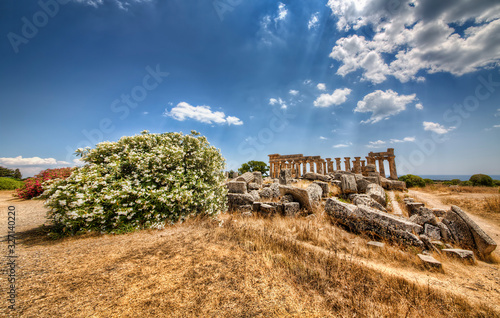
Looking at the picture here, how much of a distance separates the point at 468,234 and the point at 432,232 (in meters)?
0.81

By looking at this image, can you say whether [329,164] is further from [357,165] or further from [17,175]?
[17,175]

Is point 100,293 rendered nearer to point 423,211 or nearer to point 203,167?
point 203,167

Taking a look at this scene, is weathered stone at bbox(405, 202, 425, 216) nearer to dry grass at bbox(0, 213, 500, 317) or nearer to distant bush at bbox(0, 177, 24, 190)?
dry grass at bbox(0, 213, 500, 317)

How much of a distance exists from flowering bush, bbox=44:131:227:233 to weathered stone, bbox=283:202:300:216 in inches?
104

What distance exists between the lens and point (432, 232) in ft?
20.7

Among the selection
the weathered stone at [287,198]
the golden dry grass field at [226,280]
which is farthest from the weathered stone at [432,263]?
the weathered stone at [287,198]

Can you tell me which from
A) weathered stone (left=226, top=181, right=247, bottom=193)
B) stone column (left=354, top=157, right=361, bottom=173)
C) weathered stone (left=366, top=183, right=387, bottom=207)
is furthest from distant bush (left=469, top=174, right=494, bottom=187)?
weathered stone (left=226, top=181, right=247, bottom=193)

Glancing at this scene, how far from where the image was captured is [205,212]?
19.7ft

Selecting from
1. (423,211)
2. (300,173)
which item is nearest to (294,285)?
(423,211)

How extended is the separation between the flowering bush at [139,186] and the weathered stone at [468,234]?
7.80 m

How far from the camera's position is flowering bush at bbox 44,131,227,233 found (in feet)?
14.4

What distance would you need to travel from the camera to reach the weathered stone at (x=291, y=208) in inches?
302

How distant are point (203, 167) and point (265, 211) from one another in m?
3.17

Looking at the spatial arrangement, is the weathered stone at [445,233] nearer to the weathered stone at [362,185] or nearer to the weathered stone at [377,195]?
the weathered stone at [377,195]
